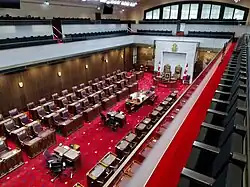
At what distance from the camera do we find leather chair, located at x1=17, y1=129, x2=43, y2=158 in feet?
22.9

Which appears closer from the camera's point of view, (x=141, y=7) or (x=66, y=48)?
(x=66, y=48)

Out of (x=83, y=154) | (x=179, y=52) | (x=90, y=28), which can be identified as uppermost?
(x=90, y=28)

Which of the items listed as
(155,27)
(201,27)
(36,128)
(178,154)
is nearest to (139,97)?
(36,128)

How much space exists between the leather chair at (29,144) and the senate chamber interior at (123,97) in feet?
0.13

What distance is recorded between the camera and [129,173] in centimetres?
161

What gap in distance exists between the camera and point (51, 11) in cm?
1576

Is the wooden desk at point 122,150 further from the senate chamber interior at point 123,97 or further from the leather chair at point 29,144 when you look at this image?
the leather chair at point 29,144

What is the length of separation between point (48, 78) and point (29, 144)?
5.77 metres

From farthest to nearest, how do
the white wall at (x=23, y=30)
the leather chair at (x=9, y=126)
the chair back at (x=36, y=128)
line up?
the white wall at (x=23, y=30)
the leather chair at (x=9, y=126)
the chair back at (x=36, y=128)

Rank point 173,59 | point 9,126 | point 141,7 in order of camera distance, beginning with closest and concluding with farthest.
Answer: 1. point 9,126
2. point 173,59
3. point 141,7

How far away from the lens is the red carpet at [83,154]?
20.0 ft

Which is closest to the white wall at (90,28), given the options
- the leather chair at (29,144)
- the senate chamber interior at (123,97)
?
the senate chamber interior at (123,97)

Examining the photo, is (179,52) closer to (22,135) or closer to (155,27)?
(155,27)

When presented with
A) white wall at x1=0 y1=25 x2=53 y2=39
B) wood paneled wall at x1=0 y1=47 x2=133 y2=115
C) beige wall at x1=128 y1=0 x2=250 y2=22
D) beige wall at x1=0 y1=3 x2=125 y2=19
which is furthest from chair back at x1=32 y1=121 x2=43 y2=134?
beige wall at x1=128 y1=0 x2=250 y2=22
